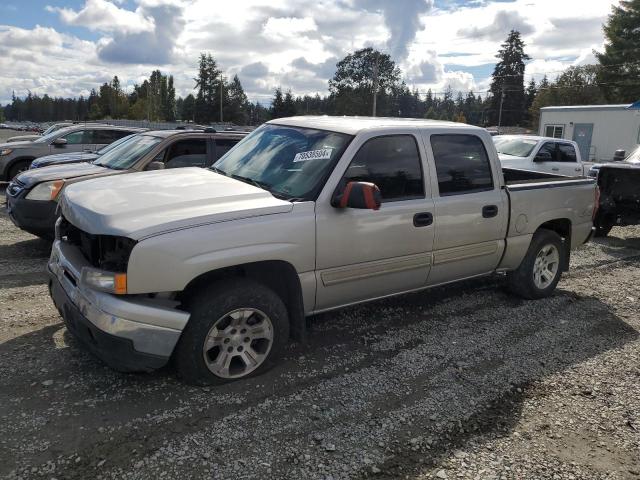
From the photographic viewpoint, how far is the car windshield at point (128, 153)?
7652 millimetres

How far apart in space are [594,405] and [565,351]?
923mm

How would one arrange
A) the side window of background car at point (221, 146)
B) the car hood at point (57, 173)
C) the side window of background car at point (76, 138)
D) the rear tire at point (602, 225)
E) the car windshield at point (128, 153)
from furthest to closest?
the side window of background car at point (76, 138)
the rear tire at point (602, 225)
the side window of background car at point (221, 146)
the car windshield at point (128, 153)
the car hood at point (57, 173)

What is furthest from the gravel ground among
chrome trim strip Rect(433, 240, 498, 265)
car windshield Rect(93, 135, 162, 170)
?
car windshield Rect(93, 135, 162, 170)

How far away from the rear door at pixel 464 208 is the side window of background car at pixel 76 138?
11.1 m

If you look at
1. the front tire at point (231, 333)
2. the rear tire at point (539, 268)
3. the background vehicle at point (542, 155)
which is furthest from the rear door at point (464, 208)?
the background vehicle at point (542, 155)

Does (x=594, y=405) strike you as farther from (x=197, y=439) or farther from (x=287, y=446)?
(x=197, y=439)

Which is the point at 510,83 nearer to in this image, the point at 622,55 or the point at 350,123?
the point at 622,55

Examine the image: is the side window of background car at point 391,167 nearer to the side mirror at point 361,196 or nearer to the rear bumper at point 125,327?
the side mirror at point 361,196

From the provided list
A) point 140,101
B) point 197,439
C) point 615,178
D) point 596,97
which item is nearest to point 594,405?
point 197,439

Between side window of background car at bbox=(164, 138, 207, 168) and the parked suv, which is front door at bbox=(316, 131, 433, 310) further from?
the parked suv

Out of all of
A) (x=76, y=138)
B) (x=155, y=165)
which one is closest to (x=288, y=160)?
(x=155, y=165)

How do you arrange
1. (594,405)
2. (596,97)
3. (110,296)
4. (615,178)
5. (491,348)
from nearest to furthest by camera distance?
(110,296) → (594,405) → (491,348) → (615,178) → (596,97)

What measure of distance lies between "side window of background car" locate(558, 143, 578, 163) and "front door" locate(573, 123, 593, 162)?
18141 millimetres

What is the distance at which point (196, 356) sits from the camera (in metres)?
3.50
